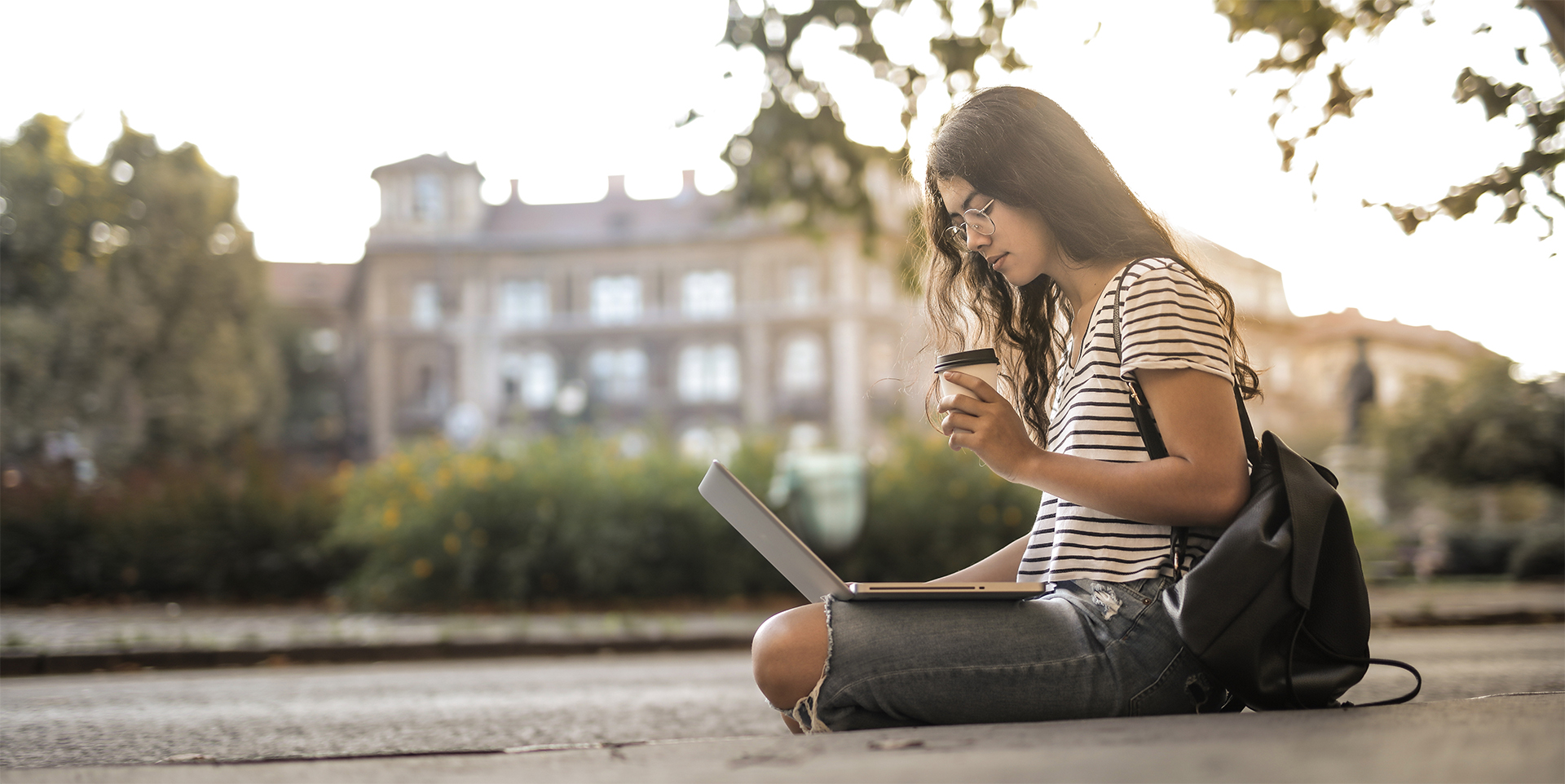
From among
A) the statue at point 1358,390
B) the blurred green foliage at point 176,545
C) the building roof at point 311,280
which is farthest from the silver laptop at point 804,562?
→ the building roof at point 311,280

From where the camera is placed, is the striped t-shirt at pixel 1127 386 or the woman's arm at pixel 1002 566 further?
the woman's arm at pixel 1002 566

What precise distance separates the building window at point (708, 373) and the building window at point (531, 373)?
6.42m

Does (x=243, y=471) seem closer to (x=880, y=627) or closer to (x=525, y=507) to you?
(x=525, y=507)

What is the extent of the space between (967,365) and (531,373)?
55.0 meters

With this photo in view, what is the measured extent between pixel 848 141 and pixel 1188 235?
589cm

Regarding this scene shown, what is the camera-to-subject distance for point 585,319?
54.8 metres

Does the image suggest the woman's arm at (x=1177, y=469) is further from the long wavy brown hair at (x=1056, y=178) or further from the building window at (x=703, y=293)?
the building window at (x=703, y=293)

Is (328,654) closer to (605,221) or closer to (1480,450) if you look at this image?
(1480,450)

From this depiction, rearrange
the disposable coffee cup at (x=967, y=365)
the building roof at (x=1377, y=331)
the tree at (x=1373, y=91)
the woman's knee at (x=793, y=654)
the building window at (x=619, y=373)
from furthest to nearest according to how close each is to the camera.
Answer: the building window at (x=619, y=373) → the building roof at (x=1377, y=331) → the tree at (x=1373, y=91) → the disposable coffee cup at (x=967, y=365) → the woman's knee at (x=793, y=654)

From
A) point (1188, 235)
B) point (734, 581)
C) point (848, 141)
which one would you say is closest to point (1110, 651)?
point (1188, 235)

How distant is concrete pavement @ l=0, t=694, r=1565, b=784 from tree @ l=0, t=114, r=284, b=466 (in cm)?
2612

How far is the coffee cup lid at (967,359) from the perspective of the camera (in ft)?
6.52

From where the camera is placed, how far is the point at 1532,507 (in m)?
18.8

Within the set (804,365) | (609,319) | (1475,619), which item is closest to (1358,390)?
(1475,619)
